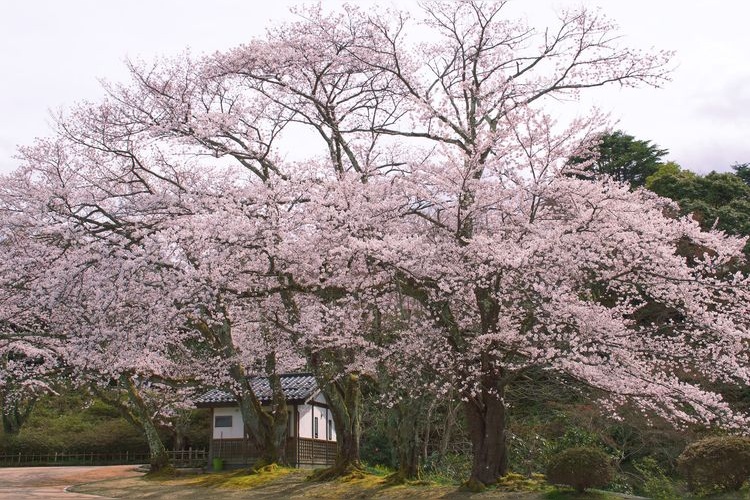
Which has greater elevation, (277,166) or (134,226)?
(277,166)

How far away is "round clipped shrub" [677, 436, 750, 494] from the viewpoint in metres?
11.0

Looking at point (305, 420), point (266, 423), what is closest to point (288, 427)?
point (305, 420)

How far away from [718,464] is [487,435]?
3891mm

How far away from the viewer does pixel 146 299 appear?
39.8 feet

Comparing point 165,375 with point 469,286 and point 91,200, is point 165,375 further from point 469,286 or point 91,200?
point 469,286

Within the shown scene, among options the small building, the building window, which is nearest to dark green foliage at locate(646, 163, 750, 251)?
the small building

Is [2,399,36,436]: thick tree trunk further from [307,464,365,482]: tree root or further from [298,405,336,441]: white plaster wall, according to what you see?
[307,464,365,482]: tree root

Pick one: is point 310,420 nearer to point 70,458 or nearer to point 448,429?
point 448,429

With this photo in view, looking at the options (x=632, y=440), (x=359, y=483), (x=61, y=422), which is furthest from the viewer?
(x=61, y=422)

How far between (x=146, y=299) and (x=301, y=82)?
19.8ft

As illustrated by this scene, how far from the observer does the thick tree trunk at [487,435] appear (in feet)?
42.2

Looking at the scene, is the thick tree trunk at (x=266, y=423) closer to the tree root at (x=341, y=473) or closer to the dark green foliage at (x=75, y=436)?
the tree root at (x=341, y=473)

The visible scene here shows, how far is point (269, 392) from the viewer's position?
2420cm

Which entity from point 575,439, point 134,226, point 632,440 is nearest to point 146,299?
point 134,226
